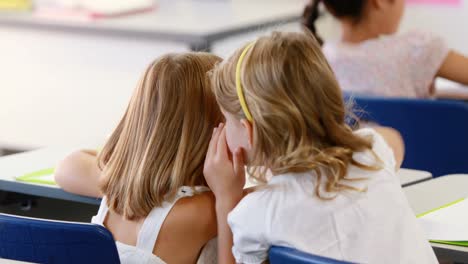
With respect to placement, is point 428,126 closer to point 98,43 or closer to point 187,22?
point 187,22

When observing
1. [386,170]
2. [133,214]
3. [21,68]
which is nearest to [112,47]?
[21,68]

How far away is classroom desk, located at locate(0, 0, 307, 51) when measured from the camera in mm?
4105

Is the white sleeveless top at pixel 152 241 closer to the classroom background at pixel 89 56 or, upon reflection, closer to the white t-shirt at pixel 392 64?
the white t-shirt at pixel 392 64

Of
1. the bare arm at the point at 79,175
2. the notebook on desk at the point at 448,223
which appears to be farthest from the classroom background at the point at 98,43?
the notebook on desk at the point at 448,223

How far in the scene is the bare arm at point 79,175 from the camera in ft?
7.22

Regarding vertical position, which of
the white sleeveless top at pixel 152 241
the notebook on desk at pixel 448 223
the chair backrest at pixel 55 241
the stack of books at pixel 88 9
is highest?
the chair backrest at pixel 55 241

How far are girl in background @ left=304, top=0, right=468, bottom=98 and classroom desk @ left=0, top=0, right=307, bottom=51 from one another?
3.05 feet

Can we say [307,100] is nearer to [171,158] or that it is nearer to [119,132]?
[171,158]

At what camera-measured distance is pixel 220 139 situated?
1.81m

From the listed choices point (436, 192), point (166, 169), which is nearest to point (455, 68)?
point (436, 192)

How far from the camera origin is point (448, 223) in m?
1.94

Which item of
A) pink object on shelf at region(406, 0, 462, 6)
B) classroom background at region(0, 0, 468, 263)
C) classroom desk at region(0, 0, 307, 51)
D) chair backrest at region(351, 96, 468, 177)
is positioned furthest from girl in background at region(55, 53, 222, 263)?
pink object on shelf at region(406, 0, 462, 6)

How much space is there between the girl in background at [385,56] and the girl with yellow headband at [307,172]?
1.52 metres

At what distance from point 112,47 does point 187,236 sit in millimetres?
2598
